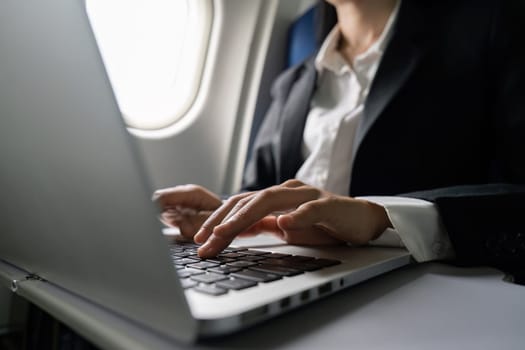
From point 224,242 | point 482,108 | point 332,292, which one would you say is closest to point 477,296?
point 332,292

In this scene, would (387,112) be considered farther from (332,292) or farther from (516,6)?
(332,292)

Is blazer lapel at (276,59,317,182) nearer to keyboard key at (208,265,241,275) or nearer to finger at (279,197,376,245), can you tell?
finger at (279,197,376,245)

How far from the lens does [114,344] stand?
0.79 feet

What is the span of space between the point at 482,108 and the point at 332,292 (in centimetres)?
72

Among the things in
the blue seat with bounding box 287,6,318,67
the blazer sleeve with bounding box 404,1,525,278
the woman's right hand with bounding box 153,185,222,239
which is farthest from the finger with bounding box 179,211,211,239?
the blue seat with bounding box 287,6,318,67

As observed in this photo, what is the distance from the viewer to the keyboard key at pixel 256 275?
311mm

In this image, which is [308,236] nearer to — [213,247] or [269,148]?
[213,247]

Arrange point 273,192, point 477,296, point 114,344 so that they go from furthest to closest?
point 273,192 → point 477,296 → point 114,344

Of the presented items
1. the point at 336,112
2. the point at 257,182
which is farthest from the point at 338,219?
the point at 257,182

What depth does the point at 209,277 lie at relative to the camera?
0.32m

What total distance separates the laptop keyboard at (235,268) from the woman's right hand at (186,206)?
0.19 metres

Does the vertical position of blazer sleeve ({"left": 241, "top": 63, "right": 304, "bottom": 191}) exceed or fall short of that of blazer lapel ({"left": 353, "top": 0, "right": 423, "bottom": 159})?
it falls short

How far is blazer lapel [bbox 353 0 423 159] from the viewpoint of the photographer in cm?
84

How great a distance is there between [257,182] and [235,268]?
90 cm
